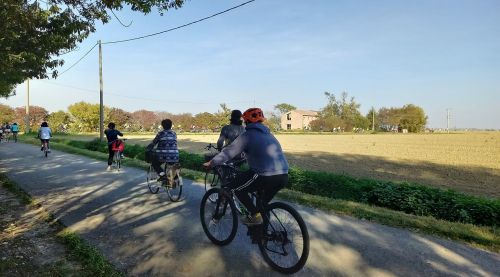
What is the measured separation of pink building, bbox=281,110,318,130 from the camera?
128 metres

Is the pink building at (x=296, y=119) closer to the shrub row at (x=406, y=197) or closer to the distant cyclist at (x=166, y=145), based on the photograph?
the shrub row at (x=406, y=197)

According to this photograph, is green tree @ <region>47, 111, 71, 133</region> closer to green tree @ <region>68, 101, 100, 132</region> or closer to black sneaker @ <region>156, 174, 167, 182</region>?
green tree @ <region>68, 101, 100, 132</region>

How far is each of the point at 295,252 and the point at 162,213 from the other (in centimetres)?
375

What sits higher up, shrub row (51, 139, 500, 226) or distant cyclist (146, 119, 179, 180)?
distant cyclist (146, 119, 179, 180)

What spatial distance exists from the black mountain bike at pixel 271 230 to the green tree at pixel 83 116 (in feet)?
257

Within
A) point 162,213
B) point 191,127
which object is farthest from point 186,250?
point 191,127

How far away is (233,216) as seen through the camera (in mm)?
5293

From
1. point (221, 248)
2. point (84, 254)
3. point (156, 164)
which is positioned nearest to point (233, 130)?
point (156, 164)

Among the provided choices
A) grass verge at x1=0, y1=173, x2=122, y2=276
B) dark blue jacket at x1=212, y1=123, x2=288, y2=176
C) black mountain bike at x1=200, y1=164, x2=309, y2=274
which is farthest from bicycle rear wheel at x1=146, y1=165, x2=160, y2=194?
dark blue jacket at x1=212, y1=123, x2=288, y2=176

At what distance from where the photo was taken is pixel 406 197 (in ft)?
26.9

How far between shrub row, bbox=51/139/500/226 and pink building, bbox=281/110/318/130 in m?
115

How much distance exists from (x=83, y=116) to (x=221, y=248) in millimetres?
79038

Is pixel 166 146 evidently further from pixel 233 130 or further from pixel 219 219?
pixel 219 219

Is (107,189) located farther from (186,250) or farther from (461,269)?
(461,269)
